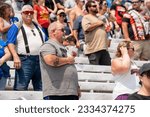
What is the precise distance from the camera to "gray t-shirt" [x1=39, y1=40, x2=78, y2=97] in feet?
22.6

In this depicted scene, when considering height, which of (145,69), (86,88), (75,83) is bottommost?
(86,88)

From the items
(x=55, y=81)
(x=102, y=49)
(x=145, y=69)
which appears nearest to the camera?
(x=145, y=69)

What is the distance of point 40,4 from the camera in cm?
1261

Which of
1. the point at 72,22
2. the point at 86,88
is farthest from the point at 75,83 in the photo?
the point at 72,22

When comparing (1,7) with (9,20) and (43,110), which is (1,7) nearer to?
(9,20)

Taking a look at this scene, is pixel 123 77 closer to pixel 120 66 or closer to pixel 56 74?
pixel 120 66

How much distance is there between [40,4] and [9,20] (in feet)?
11.3

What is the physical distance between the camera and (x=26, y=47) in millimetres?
8117

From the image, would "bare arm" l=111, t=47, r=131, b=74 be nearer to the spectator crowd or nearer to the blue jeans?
the spectator crowd

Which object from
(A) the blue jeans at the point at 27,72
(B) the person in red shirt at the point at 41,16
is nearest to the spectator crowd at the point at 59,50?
(A) the blue jeans at the point at 27,72

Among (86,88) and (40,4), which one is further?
(40,4)

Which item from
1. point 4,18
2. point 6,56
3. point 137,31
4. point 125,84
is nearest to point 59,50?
point 125,84

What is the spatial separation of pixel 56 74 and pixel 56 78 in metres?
0.05

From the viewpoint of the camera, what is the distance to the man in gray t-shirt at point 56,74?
6.87 meters
